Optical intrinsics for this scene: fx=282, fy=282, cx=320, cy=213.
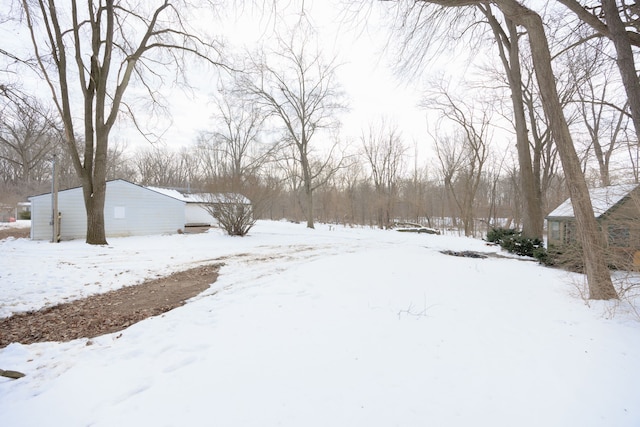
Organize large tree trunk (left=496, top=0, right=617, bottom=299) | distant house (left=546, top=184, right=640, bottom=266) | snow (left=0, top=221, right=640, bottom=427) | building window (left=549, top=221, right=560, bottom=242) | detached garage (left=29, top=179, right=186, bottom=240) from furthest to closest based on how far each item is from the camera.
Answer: detached garage (left=29, top=179, right=186, bottom=240) → building window (left=549, top=221, right=560, bottom=242) → large tree trunk (left=496, top=0, right=617, bottom=299) → distant house (left=546, top=184, right=640, bottom=266) → snow (left=0, top=221, right=640, bottom=427)

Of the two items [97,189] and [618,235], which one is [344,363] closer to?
[618,235]

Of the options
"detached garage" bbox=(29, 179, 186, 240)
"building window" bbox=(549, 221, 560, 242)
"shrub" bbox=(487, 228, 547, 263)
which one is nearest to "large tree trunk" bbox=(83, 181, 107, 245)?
"detached garage" bbox=(29, 179, 186, 240)

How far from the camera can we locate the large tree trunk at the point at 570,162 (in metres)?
4.36

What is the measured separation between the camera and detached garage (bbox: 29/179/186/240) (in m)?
14.4

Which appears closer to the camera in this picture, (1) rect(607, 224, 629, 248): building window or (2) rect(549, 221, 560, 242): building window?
(1) rect(607, 224, 629, 248): building window

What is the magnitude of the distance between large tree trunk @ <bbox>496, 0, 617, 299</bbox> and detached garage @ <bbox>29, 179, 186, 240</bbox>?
18446 millimetres

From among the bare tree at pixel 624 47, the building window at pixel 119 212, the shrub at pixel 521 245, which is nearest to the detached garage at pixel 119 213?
the building window at pixel 119 212

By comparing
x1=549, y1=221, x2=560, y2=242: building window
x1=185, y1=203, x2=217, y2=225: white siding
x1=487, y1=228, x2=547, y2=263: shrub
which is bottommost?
x1=487, y1=228, x2=547, y2=263: shrub

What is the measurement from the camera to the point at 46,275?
5996mm

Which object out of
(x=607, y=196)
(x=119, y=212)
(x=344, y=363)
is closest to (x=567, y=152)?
(x=607, y=196)

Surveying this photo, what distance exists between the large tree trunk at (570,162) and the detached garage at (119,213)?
1845 centimetres

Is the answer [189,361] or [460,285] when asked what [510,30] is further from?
[189,361]

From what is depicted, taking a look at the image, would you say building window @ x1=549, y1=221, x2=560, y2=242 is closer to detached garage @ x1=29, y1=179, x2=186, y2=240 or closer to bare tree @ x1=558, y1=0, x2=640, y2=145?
bare tree @ x1=558, y1=0, x2=640, y2=145

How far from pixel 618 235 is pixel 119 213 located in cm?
1970
